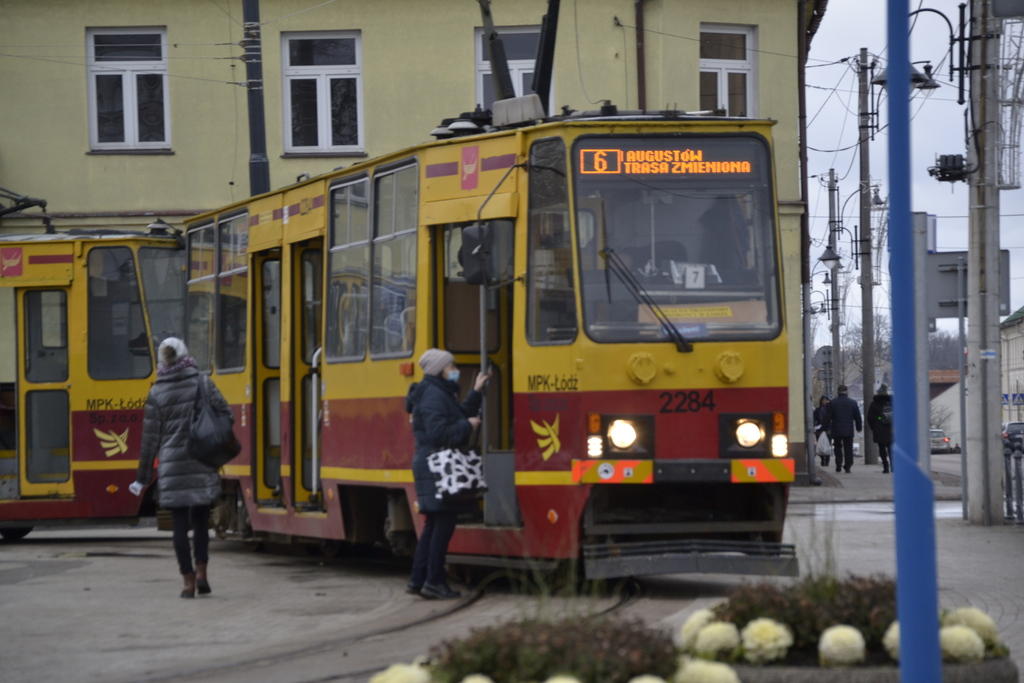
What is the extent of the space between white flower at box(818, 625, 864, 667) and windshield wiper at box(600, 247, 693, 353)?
4.84 meters

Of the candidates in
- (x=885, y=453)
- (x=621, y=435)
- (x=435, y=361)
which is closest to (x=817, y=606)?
(x=621, y=435)

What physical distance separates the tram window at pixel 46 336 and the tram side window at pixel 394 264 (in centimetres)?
626

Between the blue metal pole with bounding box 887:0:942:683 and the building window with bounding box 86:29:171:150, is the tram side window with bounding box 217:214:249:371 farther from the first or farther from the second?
the blue metal pole with bounding box 887:0:942:683

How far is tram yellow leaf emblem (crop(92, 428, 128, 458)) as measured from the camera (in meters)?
18.2

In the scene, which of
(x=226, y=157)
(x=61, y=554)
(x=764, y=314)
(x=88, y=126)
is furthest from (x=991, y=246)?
(x=88, y=126)

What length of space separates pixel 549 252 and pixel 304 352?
12.4 feet

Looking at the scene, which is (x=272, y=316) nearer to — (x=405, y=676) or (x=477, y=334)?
(x=477, y=334)

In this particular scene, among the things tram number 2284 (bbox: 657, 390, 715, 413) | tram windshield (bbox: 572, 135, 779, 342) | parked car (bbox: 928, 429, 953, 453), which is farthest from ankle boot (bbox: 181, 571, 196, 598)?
parked car (bbox: 928, 429, 953, 453)

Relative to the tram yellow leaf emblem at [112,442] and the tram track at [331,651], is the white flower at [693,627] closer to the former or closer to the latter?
the tram track at [331,651]

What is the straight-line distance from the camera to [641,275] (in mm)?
11500

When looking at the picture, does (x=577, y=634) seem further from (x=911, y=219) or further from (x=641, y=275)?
(x=641, y=275)

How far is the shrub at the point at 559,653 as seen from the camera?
20.0ft

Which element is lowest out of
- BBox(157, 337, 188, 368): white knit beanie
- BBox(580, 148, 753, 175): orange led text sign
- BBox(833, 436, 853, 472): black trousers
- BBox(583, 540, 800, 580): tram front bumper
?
BBox(833, 436, 853, 472): black trousers

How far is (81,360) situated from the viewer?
60.3 ft
